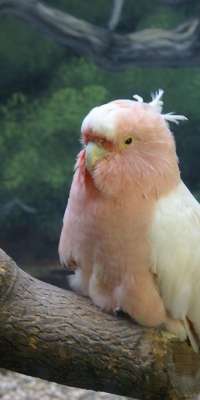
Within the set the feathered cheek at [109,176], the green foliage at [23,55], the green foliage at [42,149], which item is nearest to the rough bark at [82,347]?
the feathered cheek at [109,176]

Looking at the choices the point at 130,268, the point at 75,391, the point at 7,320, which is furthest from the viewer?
the point at 75,391

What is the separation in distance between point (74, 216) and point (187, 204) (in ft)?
0.76

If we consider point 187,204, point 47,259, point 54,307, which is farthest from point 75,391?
point 187,204

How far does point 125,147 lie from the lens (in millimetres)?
1254

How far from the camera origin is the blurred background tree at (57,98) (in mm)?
2039

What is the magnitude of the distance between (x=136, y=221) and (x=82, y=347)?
262mm

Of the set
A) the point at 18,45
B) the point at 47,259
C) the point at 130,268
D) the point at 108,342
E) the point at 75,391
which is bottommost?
the point at 75,391

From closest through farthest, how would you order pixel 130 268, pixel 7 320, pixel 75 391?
pixel 7 320
pixel 130 268
pixel 75 391

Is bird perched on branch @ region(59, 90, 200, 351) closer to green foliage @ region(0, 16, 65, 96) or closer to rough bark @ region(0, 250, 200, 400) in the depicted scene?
rough bark @ region(0, 250, 200, 400)

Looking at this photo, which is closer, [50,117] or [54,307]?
[54,307]

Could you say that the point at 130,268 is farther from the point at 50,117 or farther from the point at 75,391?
the point at 50,117

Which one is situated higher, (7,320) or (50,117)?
(50,117)

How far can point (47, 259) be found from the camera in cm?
217

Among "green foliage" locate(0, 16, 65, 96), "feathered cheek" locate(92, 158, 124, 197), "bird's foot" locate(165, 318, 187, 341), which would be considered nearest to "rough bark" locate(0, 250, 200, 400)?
"bird's foot" locate(165, 318, 187, 341)
